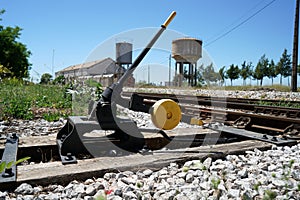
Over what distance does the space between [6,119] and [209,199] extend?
4.58 m

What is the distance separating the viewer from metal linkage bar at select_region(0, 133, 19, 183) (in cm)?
170

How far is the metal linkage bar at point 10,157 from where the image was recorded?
1695 mm

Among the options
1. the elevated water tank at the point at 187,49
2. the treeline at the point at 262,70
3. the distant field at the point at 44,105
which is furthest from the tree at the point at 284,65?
the distant field at the point at 44,105

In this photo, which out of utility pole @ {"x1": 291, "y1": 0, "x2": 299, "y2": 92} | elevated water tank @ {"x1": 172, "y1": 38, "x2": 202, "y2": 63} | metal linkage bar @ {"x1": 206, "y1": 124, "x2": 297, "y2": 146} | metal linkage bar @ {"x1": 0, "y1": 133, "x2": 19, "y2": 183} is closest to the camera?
metal linkage bar @ {"x1": 0, "y1": 133, "x2": 19, "y2": 183}

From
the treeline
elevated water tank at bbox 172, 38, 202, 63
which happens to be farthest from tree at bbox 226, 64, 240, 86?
elevated water tank at bbox 172, 38, 202, 63

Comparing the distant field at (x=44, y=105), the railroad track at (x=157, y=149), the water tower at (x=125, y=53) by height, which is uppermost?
the water tower at (x=125, y=53)

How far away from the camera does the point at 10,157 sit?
2139mm

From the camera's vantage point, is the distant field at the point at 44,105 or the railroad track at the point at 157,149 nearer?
the railroad track at the point at 157,149

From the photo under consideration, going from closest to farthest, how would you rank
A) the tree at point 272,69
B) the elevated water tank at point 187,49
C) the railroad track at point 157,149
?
1. the railroad track at point 157,149
2. the elevated water tank at point 187,49
3. the tree at point 272,69

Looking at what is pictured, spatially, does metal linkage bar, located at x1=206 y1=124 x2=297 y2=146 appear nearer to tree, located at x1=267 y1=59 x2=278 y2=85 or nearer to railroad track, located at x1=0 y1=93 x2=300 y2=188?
railroad track, located at x1=0 y1=93 x2=300 y2=188

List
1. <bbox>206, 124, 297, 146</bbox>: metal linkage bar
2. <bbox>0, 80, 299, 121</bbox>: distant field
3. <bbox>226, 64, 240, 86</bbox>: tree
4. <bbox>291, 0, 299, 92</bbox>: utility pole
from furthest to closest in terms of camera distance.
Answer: <bbox>226, 64, 240, 86</bbox>: tree
<bbox>291, 0, 299, 92</bbox>: utility pole
<bbox>0, 80, 299, 121</bbox>: distant field
<bbox>206, 124, 297, 146</bbox>: metal linkage bar

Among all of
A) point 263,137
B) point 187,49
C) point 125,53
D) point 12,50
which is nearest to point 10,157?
→ point 263,137

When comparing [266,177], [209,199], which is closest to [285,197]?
[266,177]

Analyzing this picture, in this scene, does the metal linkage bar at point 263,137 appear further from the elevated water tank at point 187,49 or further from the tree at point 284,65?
the tree at point 284,65
